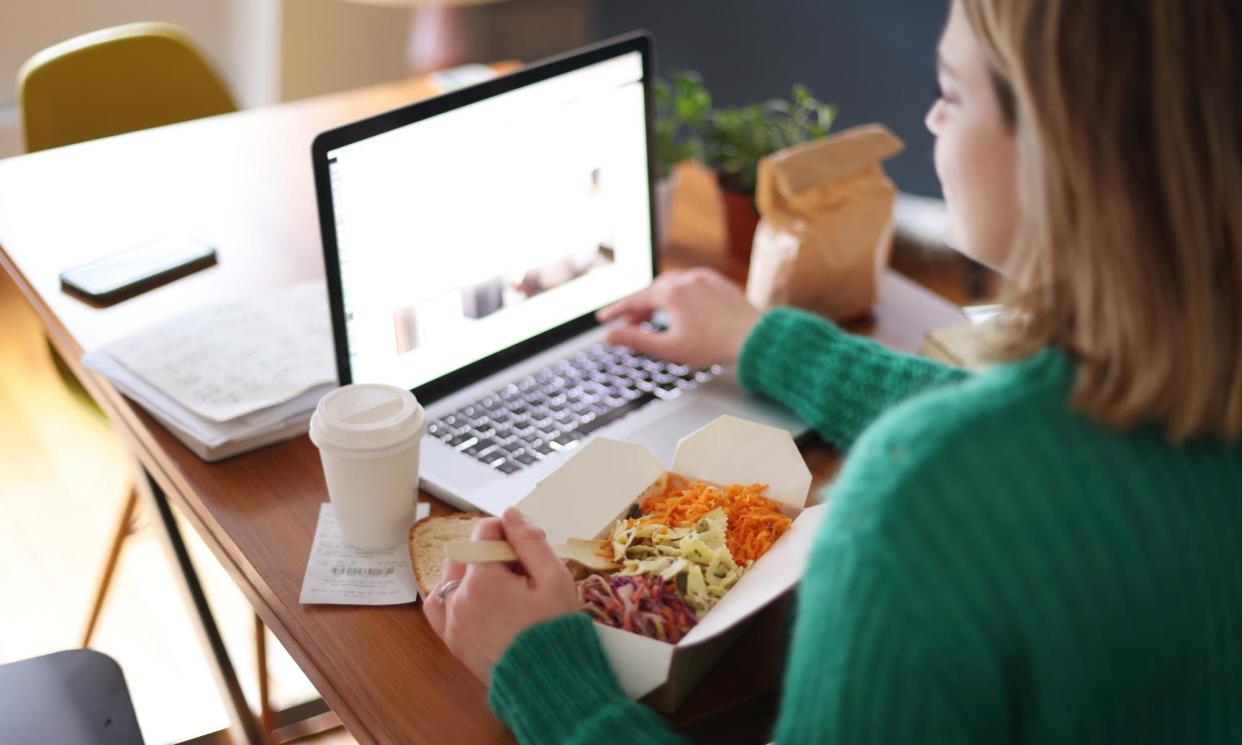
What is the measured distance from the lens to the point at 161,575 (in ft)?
6.65

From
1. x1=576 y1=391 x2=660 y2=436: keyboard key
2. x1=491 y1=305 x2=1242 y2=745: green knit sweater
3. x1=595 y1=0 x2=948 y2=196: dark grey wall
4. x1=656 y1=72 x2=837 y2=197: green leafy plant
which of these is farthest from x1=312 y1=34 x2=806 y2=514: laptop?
x1=595 y1=0 x2=948 y2=196: dark grey wall

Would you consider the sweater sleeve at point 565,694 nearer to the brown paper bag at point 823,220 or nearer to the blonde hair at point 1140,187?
the blonde hair at point 1140,187

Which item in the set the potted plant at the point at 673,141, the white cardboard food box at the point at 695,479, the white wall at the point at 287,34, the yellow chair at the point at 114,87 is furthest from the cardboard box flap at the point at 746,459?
the white wall at the point at 287,34

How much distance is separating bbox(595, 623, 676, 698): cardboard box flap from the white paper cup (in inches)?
8.8

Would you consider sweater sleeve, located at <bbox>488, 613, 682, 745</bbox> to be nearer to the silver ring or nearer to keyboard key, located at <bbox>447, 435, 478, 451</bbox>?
the silver ring

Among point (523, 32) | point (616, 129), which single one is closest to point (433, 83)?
point (616, 129)

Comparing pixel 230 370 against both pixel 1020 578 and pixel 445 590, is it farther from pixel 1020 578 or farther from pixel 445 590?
pixel 1020 578

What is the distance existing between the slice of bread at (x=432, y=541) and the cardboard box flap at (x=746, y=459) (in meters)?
0.18

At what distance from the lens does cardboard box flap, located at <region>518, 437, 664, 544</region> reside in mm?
937

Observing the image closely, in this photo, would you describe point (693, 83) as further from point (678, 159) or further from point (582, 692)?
point (582, 692)

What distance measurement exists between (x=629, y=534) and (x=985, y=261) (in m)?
0.35

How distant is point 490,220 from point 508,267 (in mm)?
56

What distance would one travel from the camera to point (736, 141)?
1.48m

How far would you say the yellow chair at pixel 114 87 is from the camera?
1.80m
